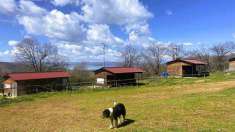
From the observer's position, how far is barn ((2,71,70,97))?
38.2 metres

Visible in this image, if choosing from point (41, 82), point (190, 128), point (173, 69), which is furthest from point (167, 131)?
point (173, 69)

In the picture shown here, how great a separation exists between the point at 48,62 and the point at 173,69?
1393 inches

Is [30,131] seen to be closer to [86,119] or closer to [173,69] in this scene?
[86,119]

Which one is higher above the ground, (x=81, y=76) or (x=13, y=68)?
(x=13, y=68)

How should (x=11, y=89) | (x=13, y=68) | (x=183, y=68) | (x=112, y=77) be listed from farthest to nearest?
(x=13, y=68) → (x=183, y=68) → (x=112, y=77) → (x=11, y=89)

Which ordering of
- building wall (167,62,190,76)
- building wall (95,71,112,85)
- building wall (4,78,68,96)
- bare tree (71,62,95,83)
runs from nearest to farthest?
building wall (4,78,68,96) < building wall (95,71,112,85) < building wall (167,62,190,76) < bare tree (71,62,95,83)

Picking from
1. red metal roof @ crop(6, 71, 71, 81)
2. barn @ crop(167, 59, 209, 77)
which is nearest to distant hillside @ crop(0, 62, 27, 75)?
red metal roof @ crop(6, 71, 71, 81)

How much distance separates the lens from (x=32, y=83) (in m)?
39.8

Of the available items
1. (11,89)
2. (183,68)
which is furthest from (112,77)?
(183,68)

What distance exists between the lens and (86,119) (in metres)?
14.8

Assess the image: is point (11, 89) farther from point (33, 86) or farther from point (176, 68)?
point (176, 68)

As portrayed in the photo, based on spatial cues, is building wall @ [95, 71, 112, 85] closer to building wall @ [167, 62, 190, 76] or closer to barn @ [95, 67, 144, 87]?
barn @ [95, 67, 144, 87]

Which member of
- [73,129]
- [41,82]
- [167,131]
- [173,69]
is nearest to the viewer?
[167,131]

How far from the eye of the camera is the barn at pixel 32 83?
125 feet
